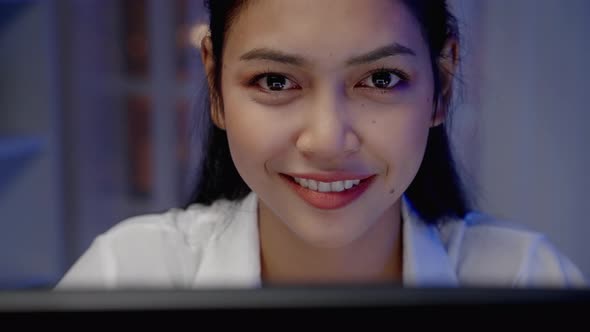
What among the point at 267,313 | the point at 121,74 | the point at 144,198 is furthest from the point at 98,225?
the point at 267,313

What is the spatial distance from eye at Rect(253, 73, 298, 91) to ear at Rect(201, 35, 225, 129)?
7 centimetres

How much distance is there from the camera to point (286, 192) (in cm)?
56

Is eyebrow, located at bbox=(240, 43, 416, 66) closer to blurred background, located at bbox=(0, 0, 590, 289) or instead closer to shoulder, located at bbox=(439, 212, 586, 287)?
shoulder, located at bbox=(439, 212, 586, 287)

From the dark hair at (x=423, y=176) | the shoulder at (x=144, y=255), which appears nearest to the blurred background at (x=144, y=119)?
the dark hair at (x=423, y=176)

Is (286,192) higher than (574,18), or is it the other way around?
(574,18)

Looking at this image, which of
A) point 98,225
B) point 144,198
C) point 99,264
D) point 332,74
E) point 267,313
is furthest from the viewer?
point 144,198

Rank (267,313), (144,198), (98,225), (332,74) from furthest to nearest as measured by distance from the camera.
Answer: (144,198) < (98,225) < (332,74) < (267,313)

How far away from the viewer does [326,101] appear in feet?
1.58

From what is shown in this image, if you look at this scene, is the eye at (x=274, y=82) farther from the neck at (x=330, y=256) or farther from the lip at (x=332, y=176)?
the neck at (x=330, y=256)

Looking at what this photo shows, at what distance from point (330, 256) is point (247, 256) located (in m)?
0.08

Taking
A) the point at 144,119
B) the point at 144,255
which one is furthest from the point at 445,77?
the point at 144,119

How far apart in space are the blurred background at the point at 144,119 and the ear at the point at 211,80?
0.42 meters

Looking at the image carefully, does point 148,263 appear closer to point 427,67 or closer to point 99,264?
point 99,264

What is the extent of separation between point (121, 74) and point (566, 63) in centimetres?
92
